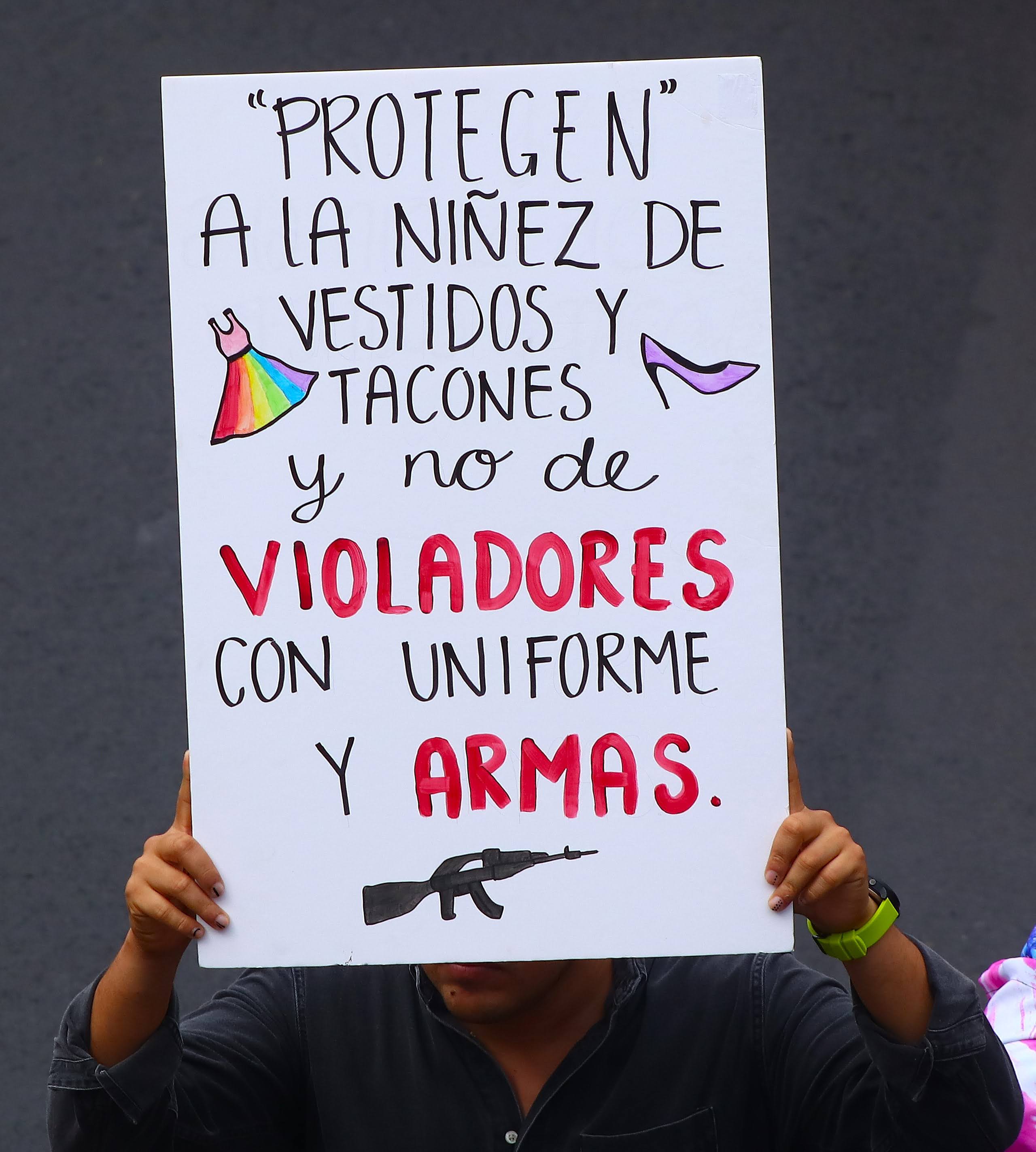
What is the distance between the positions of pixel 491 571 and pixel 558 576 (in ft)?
0.21

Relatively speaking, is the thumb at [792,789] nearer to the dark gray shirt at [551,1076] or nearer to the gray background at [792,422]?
the dark gray shirt at [551,1076]

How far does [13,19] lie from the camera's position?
110 inches

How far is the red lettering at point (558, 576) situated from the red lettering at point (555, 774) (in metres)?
0.13

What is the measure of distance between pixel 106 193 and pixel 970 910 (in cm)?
236

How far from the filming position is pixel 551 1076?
148 centimetres

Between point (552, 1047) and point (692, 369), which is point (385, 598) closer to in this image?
point (692, 369)

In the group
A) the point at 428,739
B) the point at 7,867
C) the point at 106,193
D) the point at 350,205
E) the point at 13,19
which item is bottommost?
the point at 7,867

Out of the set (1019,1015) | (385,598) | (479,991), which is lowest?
(1019,1015)

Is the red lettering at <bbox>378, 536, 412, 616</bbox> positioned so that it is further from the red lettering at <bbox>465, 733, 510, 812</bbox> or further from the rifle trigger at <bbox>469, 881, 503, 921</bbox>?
the rifle trigger at <bbox>469, 881, 503, 921</bbox>

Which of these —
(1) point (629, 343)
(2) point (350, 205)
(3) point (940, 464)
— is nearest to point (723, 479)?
(1) point (629, 343)

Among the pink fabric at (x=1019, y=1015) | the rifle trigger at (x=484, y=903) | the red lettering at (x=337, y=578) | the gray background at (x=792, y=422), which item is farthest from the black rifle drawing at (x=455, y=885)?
the gray background at (x=792, y=422)

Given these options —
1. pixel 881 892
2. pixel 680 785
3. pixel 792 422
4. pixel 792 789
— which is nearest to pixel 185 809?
pixel 680 785

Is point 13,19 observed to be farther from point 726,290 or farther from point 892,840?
point 892,840

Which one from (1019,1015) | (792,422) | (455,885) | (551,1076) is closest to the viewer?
(455,885)
